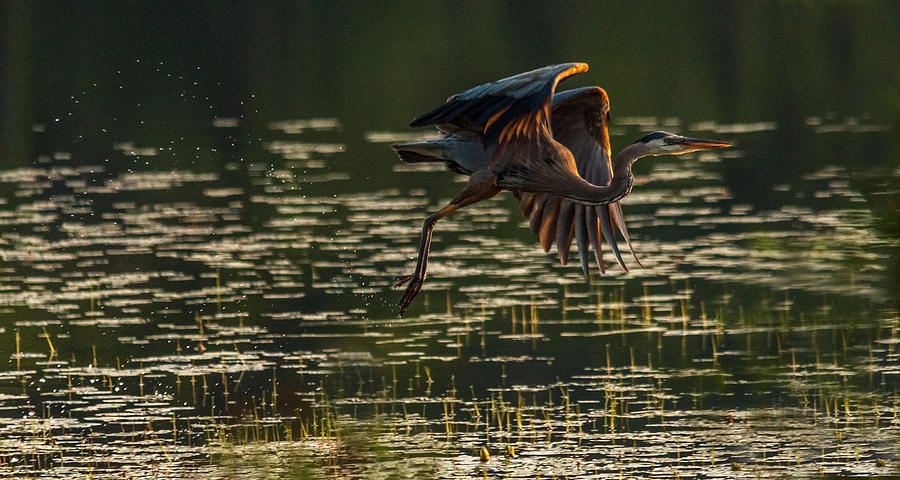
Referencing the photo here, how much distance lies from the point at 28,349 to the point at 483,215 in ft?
18.4

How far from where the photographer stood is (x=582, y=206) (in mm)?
9719

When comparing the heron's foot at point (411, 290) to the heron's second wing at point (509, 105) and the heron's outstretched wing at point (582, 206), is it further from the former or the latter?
the heron's outstretched wing at point (582, 206)

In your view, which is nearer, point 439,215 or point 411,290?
point 411,290

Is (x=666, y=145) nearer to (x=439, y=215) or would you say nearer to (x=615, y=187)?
(x=615, y=187)

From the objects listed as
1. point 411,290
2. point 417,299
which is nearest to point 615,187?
point 411,290

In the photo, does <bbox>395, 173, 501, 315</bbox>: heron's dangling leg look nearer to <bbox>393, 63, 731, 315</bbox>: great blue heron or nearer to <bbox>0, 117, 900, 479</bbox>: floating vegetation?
<bbox>393, 63, 731, 315</bbox>: great blue heron

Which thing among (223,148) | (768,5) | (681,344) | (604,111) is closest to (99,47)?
(223,148)

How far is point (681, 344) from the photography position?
1180 cm

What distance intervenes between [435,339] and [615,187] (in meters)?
3.44

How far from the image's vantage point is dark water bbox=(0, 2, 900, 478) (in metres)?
9.84

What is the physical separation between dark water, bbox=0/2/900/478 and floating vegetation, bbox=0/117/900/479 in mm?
29

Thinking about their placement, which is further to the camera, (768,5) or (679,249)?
(768,5)

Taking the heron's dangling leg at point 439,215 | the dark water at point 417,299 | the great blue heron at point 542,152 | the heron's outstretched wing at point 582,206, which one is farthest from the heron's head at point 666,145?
the dark water at point 417,299

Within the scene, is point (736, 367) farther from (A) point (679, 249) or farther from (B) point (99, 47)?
(B) point (99, 47)
